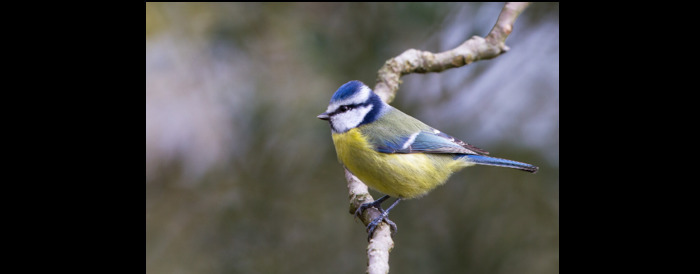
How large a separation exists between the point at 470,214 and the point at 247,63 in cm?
133

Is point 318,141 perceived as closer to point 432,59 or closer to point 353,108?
point 353,108

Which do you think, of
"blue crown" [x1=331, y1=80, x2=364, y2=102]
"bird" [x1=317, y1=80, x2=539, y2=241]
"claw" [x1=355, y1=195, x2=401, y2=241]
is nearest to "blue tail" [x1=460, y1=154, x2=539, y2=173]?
"bird" [x1=317, y1=80, x2=539, y2=241]

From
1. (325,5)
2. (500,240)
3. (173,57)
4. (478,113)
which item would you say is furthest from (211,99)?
(500,240)

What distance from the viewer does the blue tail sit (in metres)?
1.86

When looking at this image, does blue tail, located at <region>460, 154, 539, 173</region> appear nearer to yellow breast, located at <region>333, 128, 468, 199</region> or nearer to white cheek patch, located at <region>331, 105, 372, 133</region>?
yellow breast, located at <region>333, 128, 468, 199</region>

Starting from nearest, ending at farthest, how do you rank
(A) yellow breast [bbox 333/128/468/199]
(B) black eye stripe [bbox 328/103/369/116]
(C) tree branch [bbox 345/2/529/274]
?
(A) yellow breast [bbox 333/128/468/199], (B) black eye stripe [bbox 328/103/369/116], (C) tree branch [bbox 345/2/529/274]

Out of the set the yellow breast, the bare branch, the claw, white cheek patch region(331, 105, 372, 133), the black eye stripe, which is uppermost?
the bare branch

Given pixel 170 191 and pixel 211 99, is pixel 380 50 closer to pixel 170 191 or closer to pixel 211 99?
pixel 211 99

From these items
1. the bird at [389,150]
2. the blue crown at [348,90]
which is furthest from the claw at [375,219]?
the blue crown at [348,90]

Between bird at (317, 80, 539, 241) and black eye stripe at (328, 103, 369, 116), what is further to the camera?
black eye stripe at (328, 103, 369, 116)

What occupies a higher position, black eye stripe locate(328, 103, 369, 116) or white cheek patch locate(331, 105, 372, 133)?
black eye stripe locate(328, 103, 369, 116)

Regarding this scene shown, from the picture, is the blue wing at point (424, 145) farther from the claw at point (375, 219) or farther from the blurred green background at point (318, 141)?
the blurred green background at point (318, 141)

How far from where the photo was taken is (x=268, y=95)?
265 cm

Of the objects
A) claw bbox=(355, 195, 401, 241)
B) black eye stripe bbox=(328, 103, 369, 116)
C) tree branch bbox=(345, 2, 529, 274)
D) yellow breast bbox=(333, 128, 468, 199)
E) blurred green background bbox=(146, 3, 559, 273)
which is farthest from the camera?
blurred green background bbox=(146, 3, 559, 273)
